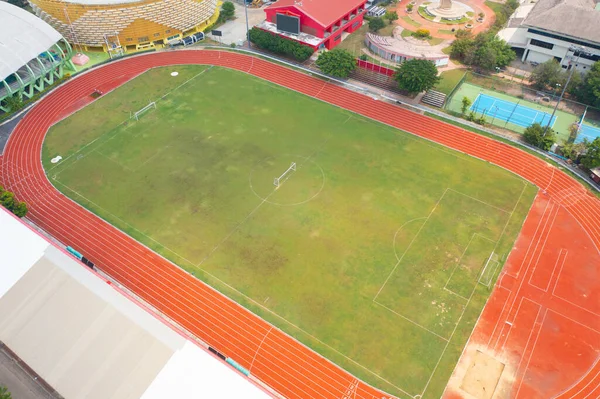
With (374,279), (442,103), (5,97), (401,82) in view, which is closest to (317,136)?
(401,82)

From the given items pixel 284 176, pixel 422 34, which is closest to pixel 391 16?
pixel 422 34

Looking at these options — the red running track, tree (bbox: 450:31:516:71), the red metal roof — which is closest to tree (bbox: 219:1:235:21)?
the red metal roof

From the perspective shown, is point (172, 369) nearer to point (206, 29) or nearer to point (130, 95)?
point (130, 95)

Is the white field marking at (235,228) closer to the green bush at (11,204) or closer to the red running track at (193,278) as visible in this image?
the red running track at (193,278)

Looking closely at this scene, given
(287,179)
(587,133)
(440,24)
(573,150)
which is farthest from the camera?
(440,24)

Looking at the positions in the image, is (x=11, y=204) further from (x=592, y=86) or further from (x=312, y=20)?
(x=592, y=86)

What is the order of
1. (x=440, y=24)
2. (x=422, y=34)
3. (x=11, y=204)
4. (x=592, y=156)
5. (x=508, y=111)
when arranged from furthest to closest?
(x=440, y=24) < (x=422, y=34) < (x=508, y=111) < (x=592, y=156) < (x=11, y=204)
